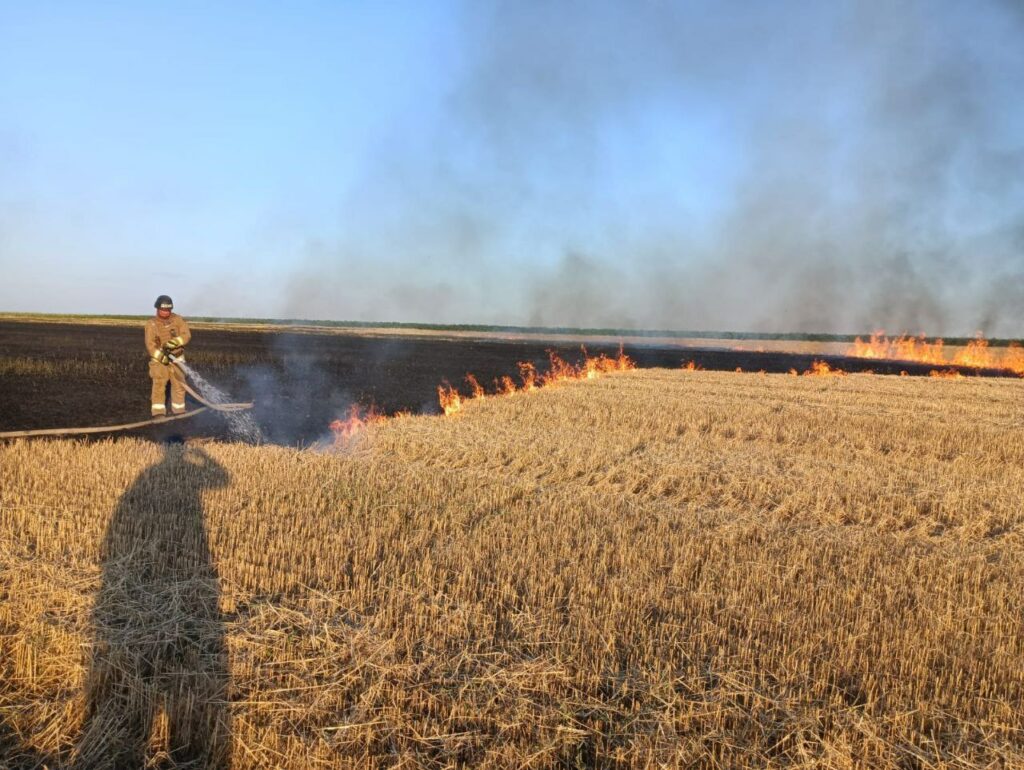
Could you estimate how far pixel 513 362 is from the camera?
143 ft

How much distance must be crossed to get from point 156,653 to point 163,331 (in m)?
8.61

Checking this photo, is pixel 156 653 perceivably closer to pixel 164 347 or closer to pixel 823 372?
pixel 164 347

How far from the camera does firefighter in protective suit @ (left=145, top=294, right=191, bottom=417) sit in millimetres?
12062

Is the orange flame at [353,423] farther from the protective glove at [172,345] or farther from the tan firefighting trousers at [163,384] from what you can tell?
the protective glove at [172,345]

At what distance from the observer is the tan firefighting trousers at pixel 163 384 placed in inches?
488

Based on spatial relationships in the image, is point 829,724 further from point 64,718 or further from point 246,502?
point 246,502

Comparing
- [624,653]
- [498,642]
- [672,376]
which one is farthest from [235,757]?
[672,376]

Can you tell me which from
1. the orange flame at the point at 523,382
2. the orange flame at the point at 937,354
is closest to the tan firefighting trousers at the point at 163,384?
the orange flame at the point at 523,382

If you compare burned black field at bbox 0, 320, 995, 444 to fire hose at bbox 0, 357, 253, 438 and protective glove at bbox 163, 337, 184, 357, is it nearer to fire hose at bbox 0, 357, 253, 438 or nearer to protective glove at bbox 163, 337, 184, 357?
fire hose at bbox 0, 357, 253, 438

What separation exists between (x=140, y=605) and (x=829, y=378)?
83.3ft

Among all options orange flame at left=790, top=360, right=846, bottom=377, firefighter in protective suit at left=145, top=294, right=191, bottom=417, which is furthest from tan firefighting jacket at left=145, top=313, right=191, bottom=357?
orange flame at left=790, top=360, right=846, bottom=377

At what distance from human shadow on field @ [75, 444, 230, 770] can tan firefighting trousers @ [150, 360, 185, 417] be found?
530 centimetres

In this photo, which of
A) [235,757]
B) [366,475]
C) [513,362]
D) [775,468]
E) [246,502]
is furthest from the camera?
[513,362]

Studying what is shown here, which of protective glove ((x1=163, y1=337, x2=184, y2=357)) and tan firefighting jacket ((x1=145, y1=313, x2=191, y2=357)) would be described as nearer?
tan firefighting jacket ((x1=145, y1=313, x2=191, y2=357))
